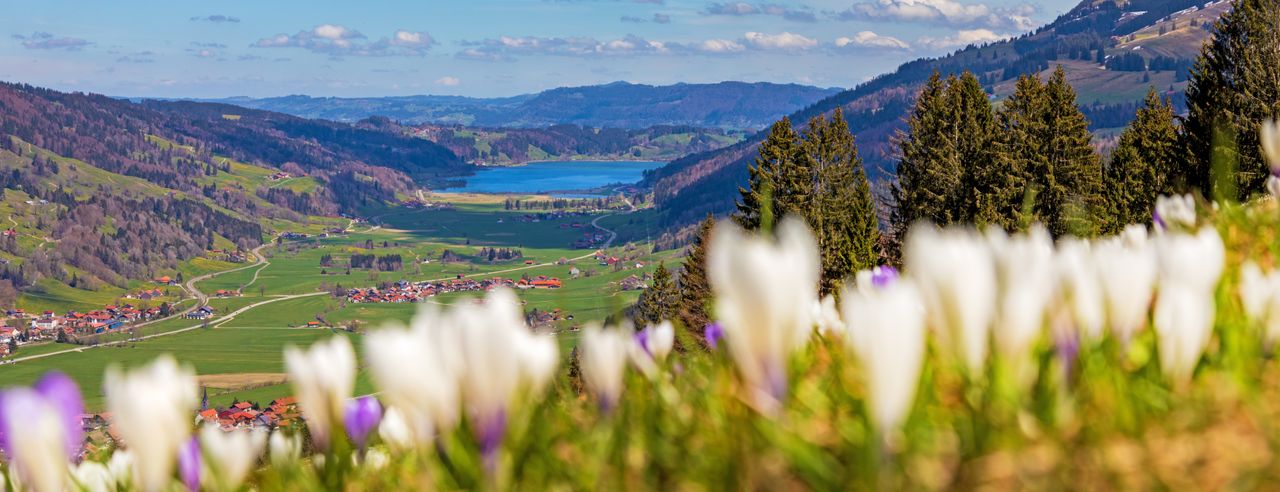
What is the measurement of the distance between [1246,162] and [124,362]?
169929 millimetres

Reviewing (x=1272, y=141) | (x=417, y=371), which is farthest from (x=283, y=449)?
(x=1272, y=141)

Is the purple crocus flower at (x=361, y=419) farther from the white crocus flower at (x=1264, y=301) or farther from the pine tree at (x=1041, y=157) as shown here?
the pine tree at (x=1041, y=157)

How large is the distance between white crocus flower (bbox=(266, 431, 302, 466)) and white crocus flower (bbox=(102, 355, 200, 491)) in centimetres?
53

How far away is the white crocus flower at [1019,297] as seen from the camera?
1688mm

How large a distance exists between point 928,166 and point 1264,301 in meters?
54.0

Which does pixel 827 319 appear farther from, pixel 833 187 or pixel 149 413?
pixel 833 187

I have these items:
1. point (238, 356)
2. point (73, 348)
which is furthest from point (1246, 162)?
point (73, 348)

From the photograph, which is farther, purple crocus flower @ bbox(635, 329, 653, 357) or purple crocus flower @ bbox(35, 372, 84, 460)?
purple crocus flower @ bbox(635, 329, 653, 357)

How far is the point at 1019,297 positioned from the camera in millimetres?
1688

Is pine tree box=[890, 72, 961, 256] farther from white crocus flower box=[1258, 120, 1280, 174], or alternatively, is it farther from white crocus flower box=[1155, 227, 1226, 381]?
white crocus flower box=[1155, 227, 1226, 381]

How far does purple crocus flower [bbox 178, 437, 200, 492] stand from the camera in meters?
2.35

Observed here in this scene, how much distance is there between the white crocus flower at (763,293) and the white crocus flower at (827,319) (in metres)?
2.07

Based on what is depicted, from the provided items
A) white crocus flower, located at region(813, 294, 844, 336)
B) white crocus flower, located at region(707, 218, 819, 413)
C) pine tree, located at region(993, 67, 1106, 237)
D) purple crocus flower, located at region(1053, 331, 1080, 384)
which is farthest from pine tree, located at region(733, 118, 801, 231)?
white crocus flower, located at region(707, 218, 819, 413)

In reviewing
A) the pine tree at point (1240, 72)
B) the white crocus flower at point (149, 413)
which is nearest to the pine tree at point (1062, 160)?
the pine tree at point (1240, 72)
